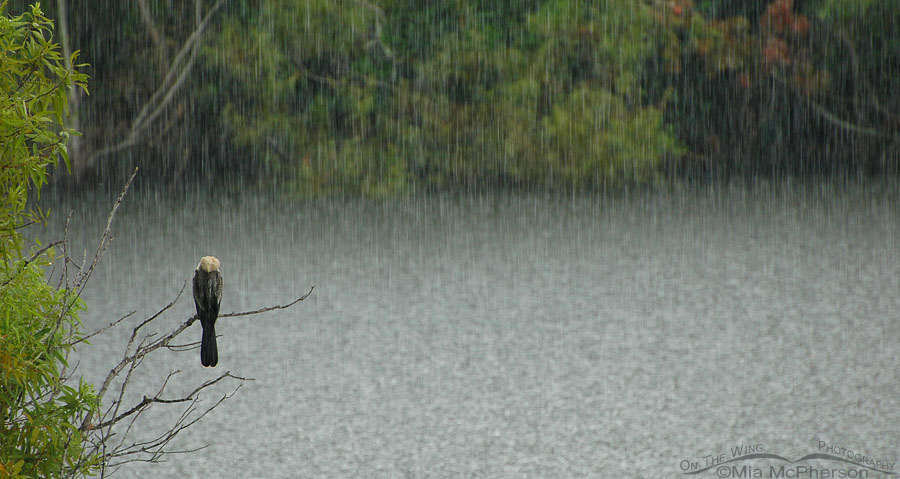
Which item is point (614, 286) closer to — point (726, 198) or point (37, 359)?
point (726, 198)

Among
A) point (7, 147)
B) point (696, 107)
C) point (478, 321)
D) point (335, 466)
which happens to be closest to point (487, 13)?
point (696, 107)

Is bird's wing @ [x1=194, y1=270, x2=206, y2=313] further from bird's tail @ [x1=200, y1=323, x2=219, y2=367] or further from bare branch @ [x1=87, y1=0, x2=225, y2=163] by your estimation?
bare branch @ [x1=87, y1=0, x2=225, y2=163]

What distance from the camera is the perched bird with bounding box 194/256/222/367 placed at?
2.39m

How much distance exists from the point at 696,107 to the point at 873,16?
1.79m

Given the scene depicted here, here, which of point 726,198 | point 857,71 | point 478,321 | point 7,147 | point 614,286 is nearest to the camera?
point 7,147

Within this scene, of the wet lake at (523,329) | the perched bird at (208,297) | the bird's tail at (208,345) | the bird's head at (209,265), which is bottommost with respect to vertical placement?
the wet lake at (523,329)

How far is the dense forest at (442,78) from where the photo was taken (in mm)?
9625

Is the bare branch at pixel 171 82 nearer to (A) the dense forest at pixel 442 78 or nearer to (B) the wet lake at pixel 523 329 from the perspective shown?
(A) the dense forest at pixel 442 78

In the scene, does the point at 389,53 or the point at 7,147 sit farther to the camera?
the point at 389,53

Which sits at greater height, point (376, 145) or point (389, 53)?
point (389, 53)

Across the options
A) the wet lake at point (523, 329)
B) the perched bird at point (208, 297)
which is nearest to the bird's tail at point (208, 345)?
the perched bird at point (208, 297)

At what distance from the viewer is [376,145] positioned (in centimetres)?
985

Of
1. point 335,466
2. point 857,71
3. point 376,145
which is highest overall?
point 857,71

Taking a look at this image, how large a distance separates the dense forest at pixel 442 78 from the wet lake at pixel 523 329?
0.59 m
